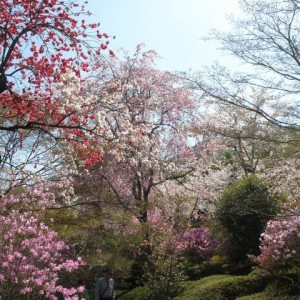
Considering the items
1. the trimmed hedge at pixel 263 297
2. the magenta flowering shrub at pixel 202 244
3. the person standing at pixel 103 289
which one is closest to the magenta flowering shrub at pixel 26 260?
the person standing at pixel 103 289

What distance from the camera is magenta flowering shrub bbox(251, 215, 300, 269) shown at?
382 inches

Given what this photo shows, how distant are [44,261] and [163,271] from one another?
437 centimetres

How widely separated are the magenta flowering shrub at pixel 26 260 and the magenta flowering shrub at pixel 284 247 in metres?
4.83

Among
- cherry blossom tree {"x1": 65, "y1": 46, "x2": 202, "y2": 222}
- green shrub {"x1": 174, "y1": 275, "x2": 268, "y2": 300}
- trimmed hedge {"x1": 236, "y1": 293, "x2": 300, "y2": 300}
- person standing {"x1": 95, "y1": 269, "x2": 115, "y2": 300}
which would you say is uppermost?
cherry blossom tree {"x1": 65, "y1": 46, "x2": 202, "y2": 222}

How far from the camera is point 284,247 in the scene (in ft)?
32.4

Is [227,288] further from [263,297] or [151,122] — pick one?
[151,122]

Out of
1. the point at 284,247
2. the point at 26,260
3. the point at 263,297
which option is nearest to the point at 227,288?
the point at 263,297

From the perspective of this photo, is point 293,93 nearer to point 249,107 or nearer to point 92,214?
point 249,107

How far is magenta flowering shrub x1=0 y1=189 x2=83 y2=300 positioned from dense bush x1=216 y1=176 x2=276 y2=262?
6591mm

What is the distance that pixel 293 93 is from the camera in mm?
7055

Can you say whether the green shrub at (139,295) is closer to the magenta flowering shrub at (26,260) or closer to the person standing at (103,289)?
the person standing at (103,289)

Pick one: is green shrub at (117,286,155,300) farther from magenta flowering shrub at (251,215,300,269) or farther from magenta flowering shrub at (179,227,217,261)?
magenta flowering shrub at (179,227,217,261)

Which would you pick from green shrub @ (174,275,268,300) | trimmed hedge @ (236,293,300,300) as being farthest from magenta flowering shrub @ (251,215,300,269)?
trimmed hedge @ (236,293,300,300)

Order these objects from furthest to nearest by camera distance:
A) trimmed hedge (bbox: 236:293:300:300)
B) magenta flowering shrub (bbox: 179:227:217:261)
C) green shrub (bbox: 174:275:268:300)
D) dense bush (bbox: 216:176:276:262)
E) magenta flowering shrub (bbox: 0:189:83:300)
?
magenta flowering shrub (bbox: 179:227:217:261)
dense bush (bbox: 216:176:276:262)
green shrub (bbox: 174:275:268:300)
trimmed hedge (bbox: 236:293:300:300)
magenta flowering shrub (bbox: 0:189:83:300)
